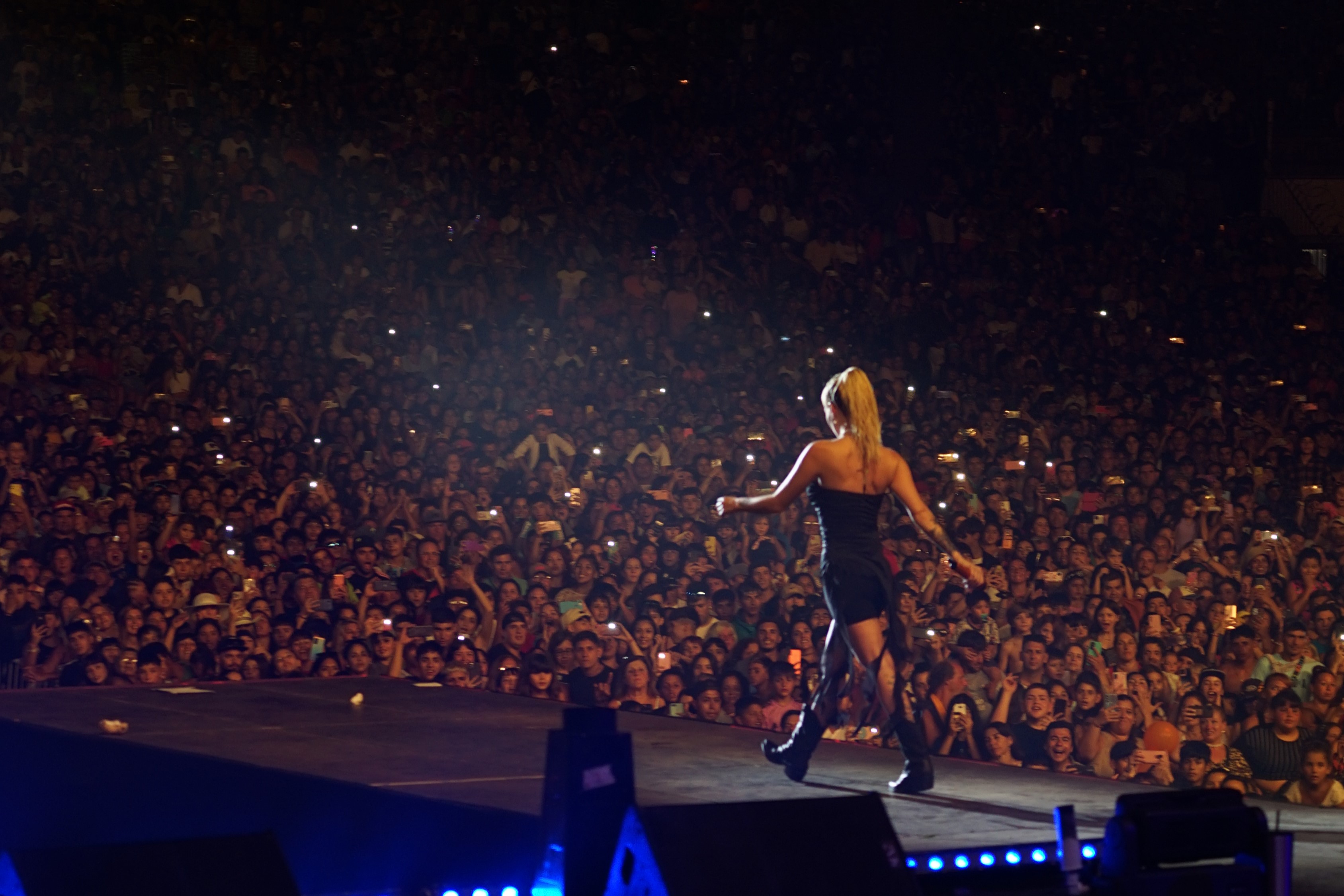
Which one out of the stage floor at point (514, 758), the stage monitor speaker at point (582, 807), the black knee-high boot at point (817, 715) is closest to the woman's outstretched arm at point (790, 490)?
the black knee-high boot at point (817, 715)

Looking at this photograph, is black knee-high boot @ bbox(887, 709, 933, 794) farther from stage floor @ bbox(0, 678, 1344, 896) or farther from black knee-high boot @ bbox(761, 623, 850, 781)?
black knee-high boot @ bbox(761, 623, 850, 781)

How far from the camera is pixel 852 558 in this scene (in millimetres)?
5180

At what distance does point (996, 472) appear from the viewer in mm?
10867

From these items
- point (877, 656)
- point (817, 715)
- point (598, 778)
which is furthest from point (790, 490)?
point (598, 778)

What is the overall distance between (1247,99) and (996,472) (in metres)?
7.80

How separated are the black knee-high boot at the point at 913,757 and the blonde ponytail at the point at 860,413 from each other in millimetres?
765

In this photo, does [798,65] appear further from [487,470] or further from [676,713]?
[676,713]

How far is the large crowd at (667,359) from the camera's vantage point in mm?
7773

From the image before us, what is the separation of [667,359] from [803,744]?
25.7ft

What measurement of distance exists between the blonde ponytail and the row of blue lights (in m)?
1.67

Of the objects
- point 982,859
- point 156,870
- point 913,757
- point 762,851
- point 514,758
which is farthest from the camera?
point 514,758

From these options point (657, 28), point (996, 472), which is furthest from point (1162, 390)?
point (657, 28)

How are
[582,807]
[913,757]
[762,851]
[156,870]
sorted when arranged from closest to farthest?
[156,870] → [762,851] → [582,807] → [913,757]

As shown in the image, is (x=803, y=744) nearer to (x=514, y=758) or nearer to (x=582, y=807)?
(x=514, y=758)
